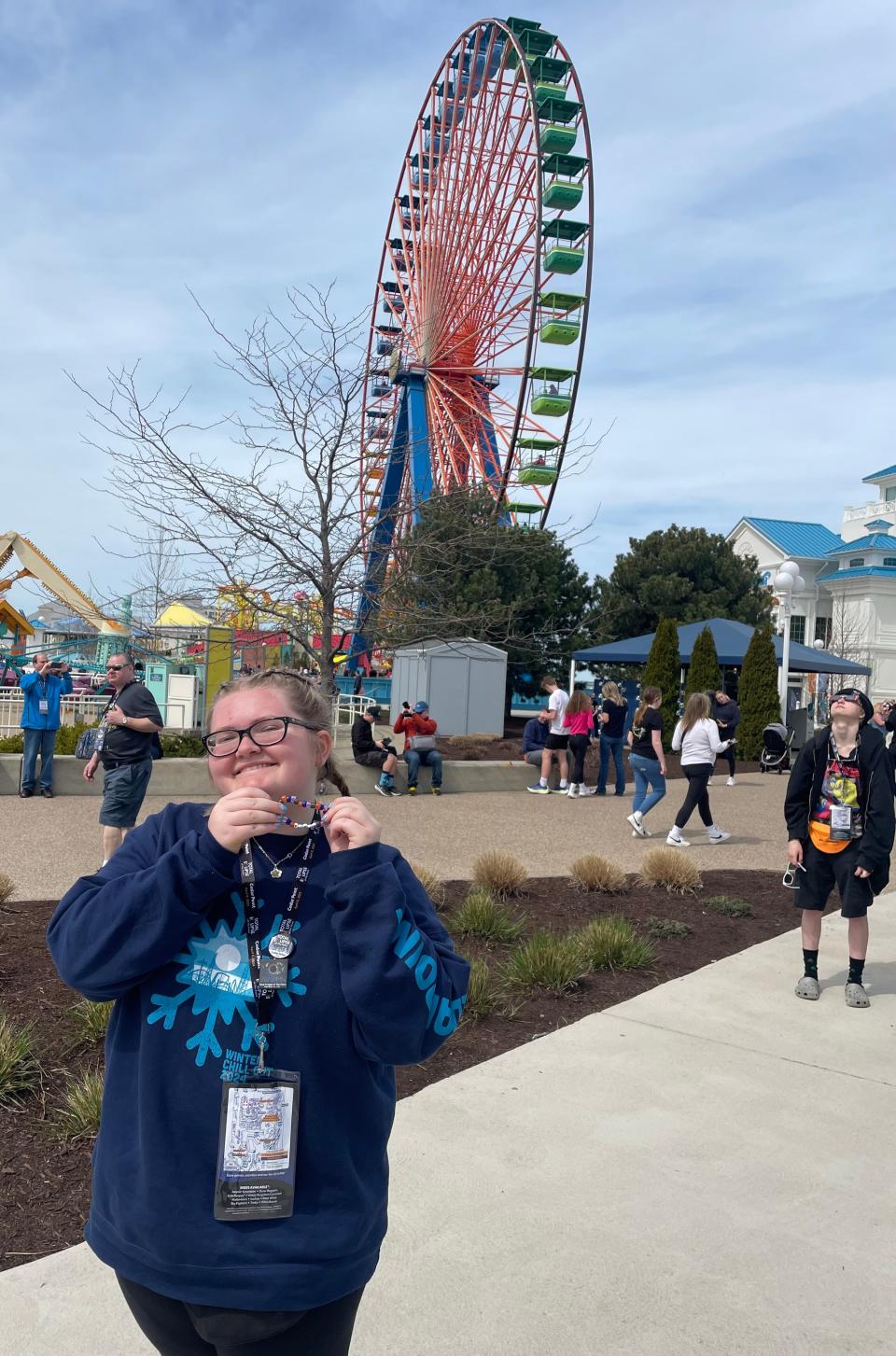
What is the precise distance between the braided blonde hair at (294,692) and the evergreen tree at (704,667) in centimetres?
2361

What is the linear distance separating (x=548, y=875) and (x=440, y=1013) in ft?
25.7

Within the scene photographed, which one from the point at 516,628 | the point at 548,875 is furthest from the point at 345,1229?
the point at 516,628

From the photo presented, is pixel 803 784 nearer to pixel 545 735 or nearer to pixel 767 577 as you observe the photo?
pixel 545 735

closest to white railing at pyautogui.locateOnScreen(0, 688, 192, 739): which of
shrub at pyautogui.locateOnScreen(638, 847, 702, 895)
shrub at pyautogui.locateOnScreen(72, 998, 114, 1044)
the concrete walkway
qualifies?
shrub at pyautogui.locateOnScreen(638, 847, 702, 895)

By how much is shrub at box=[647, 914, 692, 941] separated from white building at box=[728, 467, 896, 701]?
156 feet

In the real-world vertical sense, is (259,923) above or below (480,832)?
above

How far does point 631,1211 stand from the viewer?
3.55 metres

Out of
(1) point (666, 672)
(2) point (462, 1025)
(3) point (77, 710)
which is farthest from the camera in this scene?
(1) point (666, 672)

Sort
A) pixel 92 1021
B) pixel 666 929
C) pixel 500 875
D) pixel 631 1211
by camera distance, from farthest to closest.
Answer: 1. pixel 500 875
2. pixel 666 929
3. pixel 92 1021
4. pixel 631 1211

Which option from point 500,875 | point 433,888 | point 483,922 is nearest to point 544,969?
point 483,922

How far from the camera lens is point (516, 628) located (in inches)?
1087

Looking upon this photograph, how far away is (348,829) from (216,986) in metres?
0.33

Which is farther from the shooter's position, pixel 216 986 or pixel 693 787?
pixel 693 787

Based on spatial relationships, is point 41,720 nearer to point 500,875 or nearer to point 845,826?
point 500,875
